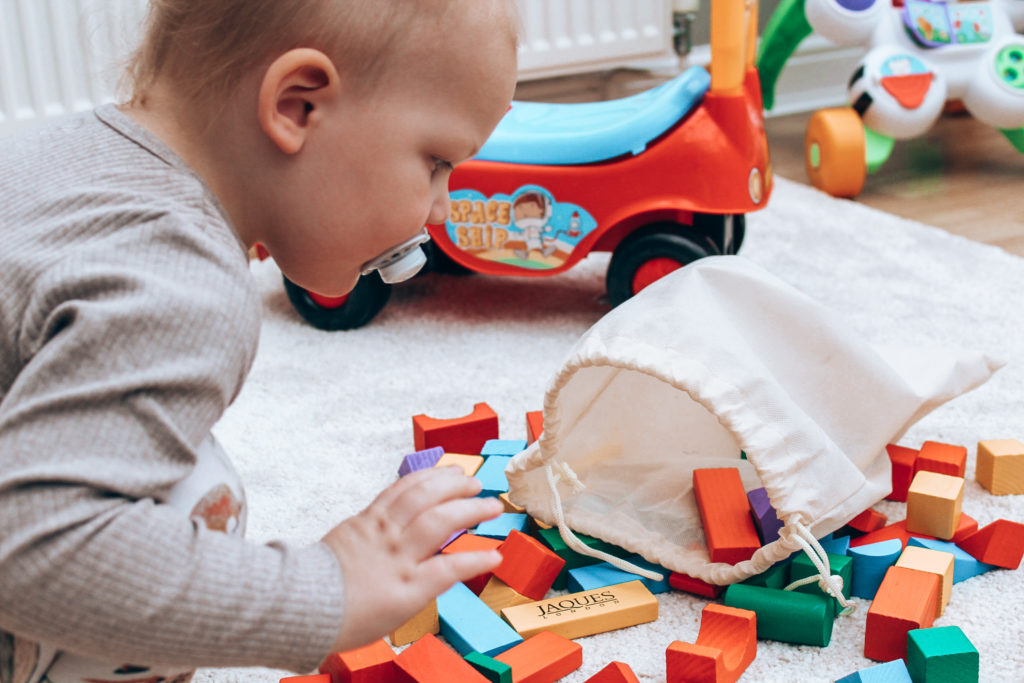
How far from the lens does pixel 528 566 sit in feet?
2.47

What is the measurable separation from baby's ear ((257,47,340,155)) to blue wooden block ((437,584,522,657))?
12.8 inches

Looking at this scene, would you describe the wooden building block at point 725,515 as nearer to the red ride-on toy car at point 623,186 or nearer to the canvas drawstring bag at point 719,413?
the canvas drawstring bag at point 719,413

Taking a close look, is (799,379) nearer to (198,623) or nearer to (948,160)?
(198,623)

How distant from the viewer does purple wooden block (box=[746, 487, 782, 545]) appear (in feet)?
2.51

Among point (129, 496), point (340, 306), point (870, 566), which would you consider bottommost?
point (340, 306)

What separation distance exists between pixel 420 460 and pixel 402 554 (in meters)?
0.42

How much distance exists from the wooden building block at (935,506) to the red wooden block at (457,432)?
37 centimetres

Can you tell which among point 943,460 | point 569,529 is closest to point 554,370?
point 569,529

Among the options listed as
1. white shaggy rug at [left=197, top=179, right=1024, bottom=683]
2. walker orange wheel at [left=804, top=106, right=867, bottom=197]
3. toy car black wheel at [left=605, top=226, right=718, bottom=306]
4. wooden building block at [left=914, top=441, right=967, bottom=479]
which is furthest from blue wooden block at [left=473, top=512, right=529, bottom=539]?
walker orange wheel at [left=804, top=106, right=867, bottom=197]

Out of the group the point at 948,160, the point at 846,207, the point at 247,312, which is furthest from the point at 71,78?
the point at 948,160

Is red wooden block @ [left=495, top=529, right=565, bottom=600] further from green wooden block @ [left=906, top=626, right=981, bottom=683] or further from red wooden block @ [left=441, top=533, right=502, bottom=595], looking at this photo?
green wooden block @ [left=906, top=626, right=981, bottom=683]

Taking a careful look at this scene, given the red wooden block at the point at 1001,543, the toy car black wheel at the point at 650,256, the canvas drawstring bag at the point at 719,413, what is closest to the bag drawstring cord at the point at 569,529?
the canvas drawstring bag at the point at 719,413

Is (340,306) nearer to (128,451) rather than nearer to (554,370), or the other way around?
(554,370)

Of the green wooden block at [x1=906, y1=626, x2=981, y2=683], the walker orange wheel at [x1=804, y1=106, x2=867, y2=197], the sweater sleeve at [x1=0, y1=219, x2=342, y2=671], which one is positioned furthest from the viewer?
the walker orange wheel at [x1=804, y1=106, x2=867, y2=197]
